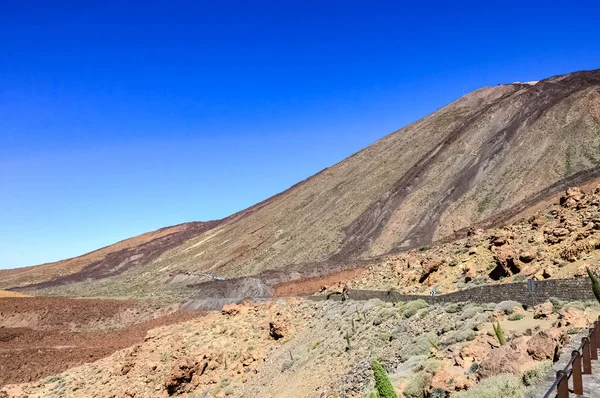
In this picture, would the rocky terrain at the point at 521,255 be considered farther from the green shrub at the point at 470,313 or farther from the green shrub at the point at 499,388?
the green shrub at the point at 499,388

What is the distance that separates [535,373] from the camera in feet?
27.9

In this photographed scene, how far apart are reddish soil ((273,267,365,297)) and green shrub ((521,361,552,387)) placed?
33.9m

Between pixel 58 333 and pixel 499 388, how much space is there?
138 feet

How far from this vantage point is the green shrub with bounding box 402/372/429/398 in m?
11.4

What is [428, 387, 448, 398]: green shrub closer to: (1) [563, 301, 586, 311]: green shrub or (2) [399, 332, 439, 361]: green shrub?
(2) [399, 332, 439, 361]: green shrub

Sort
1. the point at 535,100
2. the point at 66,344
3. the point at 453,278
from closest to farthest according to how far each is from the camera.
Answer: the point at 453,278 < the point at 66,344 < the point at 535,100

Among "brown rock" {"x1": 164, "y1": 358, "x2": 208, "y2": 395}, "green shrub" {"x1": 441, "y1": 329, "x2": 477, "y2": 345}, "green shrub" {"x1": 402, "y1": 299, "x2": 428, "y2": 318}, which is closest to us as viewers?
"green shrub" {"x1": 441, "y1": 329, "x2": 477, "y2": 345}

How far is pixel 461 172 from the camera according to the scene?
64938 mm

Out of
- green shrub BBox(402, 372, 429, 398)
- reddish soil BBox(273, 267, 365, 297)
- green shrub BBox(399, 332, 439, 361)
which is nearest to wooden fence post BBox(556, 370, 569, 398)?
green shrub BBox(402, 372, 429, 398)

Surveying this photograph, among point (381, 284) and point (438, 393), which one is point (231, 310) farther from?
point (438, 393)

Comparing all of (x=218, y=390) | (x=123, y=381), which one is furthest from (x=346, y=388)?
(x=123, y=381)

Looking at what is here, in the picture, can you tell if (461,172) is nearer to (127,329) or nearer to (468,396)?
(127,329)

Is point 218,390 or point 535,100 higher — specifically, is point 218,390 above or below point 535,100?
below

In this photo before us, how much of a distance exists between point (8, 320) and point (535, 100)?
75.2m
